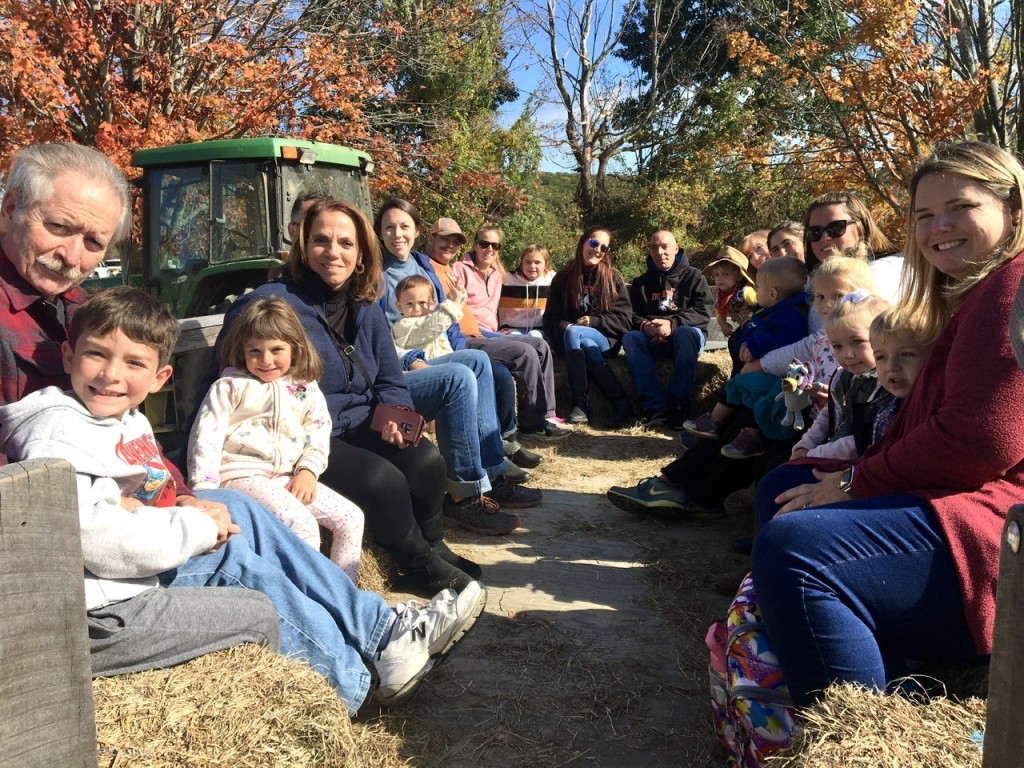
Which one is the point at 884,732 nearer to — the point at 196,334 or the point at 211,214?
the point at 196,334

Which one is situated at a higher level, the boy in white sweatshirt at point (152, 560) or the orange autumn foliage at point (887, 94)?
the orange autumn foliage at point (887, 94)

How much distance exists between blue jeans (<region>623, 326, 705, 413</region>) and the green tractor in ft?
9.37

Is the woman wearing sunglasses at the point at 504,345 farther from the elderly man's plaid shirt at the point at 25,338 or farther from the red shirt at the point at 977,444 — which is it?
the red shirt at the point at 977,444

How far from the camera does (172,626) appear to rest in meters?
1.89

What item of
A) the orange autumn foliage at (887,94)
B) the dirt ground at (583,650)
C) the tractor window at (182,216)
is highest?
the orange autumn foliage at (887,94)

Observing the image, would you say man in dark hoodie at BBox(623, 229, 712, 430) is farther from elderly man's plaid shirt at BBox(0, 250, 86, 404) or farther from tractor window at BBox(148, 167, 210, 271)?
elderly man's plaid shirt at BBox(0, 250, 86, 404)

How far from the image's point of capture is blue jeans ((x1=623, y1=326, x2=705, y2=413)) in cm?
680

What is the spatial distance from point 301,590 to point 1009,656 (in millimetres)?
1818

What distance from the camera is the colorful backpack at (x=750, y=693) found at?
1991 millimetres

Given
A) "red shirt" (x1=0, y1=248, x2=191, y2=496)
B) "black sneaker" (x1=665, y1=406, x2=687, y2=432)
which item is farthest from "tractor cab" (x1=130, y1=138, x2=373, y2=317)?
"red shirt" (x1=0, y1=248, x2=191, y2=496)

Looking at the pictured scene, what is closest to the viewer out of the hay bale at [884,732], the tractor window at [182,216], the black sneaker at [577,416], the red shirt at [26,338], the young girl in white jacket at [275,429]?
the hay bale at [884,732]

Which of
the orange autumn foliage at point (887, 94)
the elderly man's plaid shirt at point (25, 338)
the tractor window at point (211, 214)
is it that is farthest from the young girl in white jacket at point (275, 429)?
the orange autumn foliage at point (887, 94)

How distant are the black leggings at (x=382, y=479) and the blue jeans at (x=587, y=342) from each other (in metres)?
3.50

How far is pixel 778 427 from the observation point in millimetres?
3973
